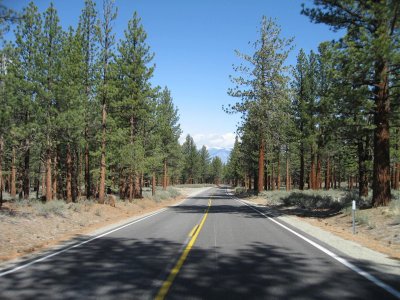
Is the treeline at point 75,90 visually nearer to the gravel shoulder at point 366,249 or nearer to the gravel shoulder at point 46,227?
the gravel shoulder at point 46,227

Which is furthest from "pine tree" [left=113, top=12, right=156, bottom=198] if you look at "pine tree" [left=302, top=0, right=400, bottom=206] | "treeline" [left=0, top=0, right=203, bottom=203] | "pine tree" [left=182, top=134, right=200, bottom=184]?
"pine tree" [left=182, top=134, right=200, bottom=184]

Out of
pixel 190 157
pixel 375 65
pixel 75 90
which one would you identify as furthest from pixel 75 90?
pixel 190 157

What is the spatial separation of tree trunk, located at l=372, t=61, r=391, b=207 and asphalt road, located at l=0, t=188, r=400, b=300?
805 centimetres

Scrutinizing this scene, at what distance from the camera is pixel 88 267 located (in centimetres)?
804

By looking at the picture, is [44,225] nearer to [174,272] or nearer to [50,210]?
[50,210]

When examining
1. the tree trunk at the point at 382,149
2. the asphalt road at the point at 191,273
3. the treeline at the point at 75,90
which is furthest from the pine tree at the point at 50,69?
the tree trunk at the point at 382,149

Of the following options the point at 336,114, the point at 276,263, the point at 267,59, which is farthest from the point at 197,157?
the point at 276,263

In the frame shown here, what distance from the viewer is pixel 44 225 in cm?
1580

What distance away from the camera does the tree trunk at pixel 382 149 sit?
17.4m

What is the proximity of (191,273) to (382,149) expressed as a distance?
44.8ft

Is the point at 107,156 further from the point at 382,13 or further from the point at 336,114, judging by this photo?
the point at 382,13

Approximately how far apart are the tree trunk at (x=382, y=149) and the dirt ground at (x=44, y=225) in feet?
42.4

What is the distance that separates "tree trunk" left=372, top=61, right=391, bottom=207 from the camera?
17.4 meters

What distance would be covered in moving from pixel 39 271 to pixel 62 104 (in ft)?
58.1
